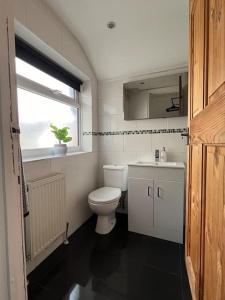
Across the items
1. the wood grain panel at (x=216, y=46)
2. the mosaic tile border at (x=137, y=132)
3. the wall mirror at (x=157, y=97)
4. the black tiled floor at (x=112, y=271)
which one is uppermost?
the wall mirror at (x=157, y=97)

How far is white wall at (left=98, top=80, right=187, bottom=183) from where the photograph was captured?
214 cm

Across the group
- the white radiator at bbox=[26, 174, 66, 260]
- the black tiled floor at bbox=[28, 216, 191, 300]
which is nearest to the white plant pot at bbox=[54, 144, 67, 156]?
the white radiator at bbox=[26, 174, 66, 260]

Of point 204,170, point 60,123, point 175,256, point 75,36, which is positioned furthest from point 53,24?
point 175,256

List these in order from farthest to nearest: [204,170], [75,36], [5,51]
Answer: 1. [75,36]
2. [5,51]
3. [204,170]

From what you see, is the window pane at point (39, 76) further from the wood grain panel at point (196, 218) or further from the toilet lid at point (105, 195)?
the wood grain panel at point (196, 218)

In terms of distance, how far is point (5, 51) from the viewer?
808mm

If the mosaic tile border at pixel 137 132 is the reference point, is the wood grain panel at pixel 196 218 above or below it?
below


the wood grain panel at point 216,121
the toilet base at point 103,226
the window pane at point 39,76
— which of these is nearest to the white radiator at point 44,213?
the toilet base at point 103,226

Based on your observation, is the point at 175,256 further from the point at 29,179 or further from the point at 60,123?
the point at 60,123

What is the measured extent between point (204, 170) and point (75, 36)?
1.99 m

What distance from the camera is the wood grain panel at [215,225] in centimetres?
45

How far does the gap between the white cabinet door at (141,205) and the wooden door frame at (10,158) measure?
1300 millimetres

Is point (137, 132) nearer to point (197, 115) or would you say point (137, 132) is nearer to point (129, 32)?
point (129, 32)

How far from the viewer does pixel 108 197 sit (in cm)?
188
